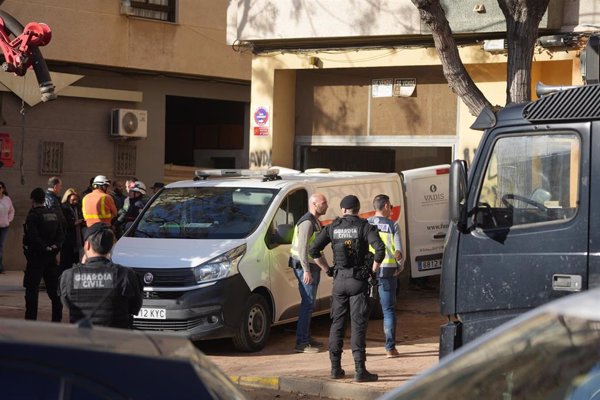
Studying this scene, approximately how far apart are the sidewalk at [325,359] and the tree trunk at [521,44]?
125 inches

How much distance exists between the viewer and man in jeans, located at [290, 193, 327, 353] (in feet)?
39.3

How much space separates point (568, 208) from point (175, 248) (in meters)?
5.83

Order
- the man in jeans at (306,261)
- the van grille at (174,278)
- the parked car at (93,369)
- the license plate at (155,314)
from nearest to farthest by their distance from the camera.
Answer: the parked car at (93,369), the license plate at (155,314), the van grille at (174,278), the man in jeans at (306,261)

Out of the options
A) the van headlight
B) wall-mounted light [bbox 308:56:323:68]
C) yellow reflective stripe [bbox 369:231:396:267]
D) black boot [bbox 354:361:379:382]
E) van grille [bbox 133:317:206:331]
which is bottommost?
black boot [bbox 354:361:379:382]

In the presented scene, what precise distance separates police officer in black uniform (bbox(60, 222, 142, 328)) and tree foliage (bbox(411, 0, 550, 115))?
18.8 ft

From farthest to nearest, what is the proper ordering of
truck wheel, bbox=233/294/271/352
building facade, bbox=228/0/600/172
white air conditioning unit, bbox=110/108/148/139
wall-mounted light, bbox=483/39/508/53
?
white air conditioning unit, bbox=110/108/148/139, building facade, bbox=228/0/600/172, wall-mounted light, bbox=483/39/508/53, truck wheel, bbox=233/294/271/352

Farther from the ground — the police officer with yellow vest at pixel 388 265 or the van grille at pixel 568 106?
the van grille at pixel 568 106

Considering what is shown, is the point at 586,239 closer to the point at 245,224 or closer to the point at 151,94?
the point at 245,224

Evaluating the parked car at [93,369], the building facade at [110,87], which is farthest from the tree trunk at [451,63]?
the building facade at [110,87]

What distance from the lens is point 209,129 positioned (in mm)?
26500

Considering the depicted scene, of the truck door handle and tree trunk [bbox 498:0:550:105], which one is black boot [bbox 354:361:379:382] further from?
tree trunk [bbox 498:0:550:105]

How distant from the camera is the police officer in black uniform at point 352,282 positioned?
10.4m

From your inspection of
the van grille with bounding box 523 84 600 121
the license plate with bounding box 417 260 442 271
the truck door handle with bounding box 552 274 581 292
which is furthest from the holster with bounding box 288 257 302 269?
the truck door handle with bounding box 552 274 581 292

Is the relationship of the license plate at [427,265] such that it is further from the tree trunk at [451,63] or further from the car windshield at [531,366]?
the car windshield at [531,366]
